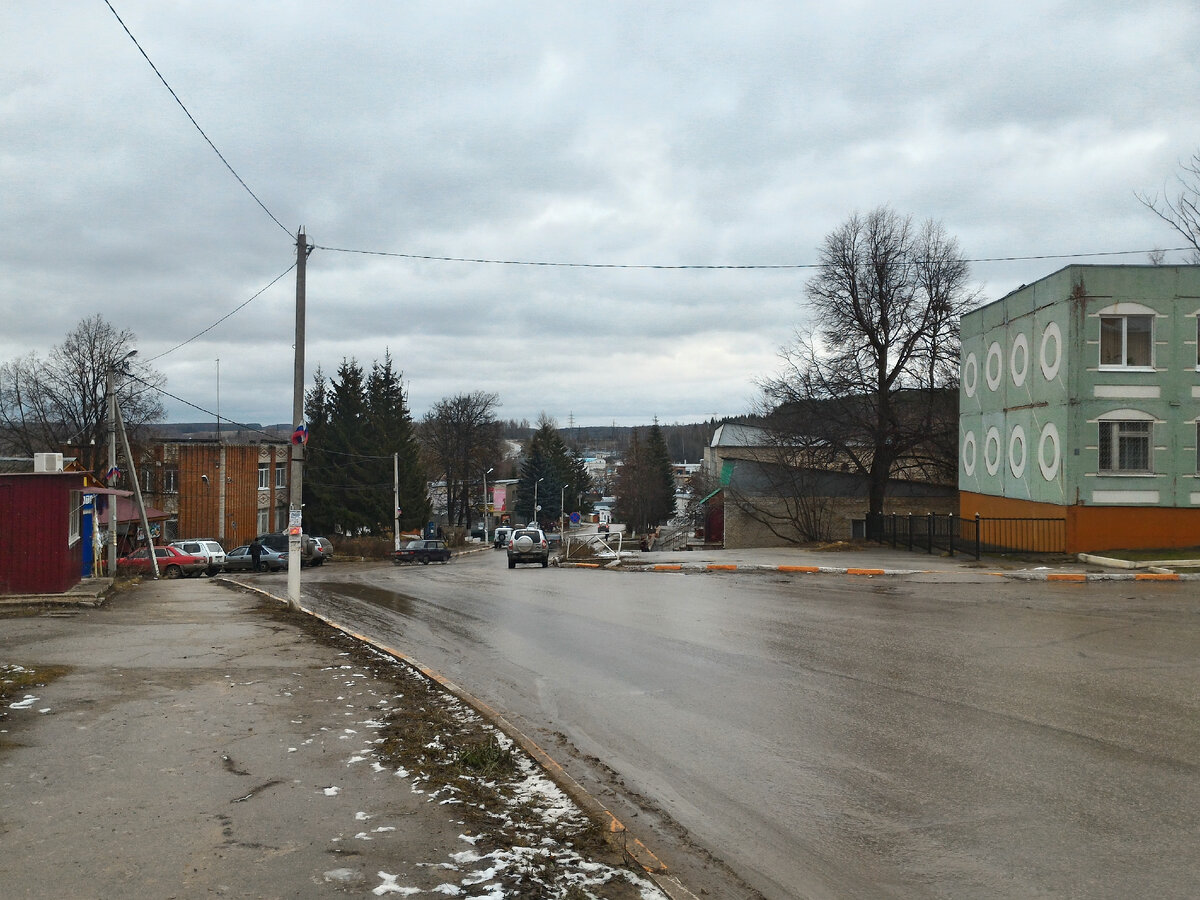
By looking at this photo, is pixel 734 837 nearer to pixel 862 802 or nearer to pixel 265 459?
pixel 862 802

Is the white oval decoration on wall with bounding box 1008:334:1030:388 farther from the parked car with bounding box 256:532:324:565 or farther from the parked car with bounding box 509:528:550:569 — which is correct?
the parked car with bounding box 256:532:324:565

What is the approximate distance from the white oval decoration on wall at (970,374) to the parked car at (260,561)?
29750mm

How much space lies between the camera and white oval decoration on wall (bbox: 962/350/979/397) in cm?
3653

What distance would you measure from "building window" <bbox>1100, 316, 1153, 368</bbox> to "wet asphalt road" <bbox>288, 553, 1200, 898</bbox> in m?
12.1

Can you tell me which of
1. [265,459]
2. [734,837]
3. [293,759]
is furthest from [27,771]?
[265,459]

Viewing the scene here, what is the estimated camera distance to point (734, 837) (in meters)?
6.03

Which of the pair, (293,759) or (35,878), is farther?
(293,759)

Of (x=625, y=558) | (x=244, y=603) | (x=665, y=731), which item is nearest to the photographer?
(x=665, y=731)

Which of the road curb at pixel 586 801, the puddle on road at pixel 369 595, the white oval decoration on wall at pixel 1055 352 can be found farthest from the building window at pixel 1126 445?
the road curb at pixel 586 801

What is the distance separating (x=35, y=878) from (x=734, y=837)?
3.93 meters

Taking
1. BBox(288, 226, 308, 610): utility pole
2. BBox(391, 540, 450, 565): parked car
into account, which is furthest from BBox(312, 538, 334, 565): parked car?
BBox(288, 226, 308, 610): utility pole

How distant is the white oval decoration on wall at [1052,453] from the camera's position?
2856cm

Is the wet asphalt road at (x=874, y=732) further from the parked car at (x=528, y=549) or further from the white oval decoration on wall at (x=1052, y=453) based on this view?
the parked car at (x=528, y=549)

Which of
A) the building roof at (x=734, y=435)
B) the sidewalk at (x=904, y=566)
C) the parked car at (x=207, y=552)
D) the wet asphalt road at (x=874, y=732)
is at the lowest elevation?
the parked car at (x=207, y=552)
